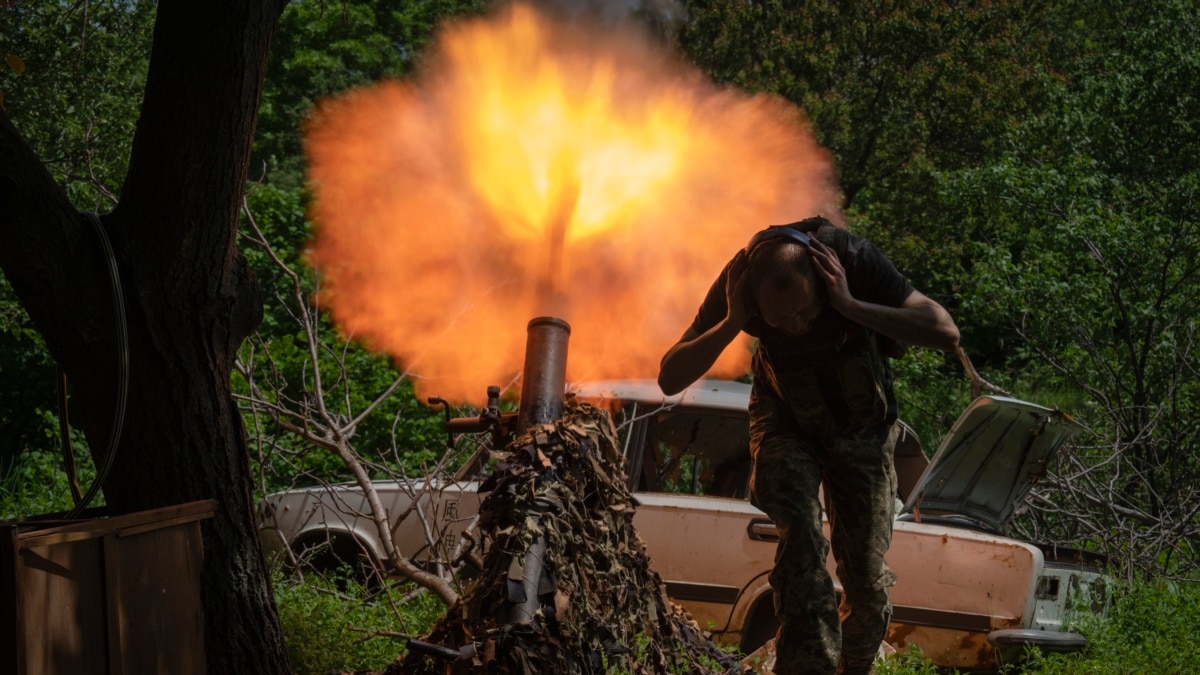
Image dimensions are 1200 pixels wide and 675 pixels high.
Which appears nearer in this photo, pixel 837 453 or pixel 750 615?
pixel 837 453

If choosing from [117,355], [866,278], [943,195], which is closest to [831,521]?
[866,278]

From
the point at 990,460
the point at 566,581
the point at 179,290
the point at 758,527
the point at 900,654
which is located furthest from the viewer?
the point at 990,460

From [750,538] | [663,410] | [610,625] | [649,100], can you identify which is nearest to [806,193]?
[649,100]

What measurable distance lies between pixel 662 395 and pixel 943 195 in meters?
8.45

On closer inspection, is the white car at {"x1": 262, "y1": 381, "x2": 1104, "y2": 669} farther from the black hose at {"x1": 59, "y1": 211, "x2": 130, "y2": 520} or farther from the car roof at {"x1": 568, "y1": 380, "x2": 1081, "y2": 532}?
the black hose at {"x1": 59, "y1": 211, "x2": 130, "y2": 520}

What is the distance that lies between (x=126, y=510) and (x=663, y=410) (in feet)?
12.2

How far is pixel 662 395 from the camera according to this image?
7.03 metres

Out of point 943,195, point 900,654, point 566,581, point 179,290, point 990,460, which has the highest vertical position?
point 943,195

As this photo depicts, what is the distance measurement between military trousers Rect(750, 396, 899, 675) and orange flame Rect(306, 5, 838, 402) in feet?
6.21

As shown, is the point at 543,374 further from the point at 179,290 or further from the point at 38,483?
the point at 38,483

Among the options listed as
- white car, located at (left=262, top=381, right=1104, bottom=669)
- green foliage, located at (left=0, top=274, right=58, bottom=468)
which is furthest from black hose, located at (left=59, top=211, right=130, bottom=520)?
green foliage, located at (left=0, top=274, right=58, bottom=468)

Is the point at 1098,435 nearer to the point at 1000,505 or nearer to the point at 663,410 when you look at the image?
the point at 1000,505

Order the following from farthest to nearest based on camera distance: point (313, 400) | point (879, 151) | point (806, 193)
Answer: point (879, 151) < point (806, 193) < point (313, 400)

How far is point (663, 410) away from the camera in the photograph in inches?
273
